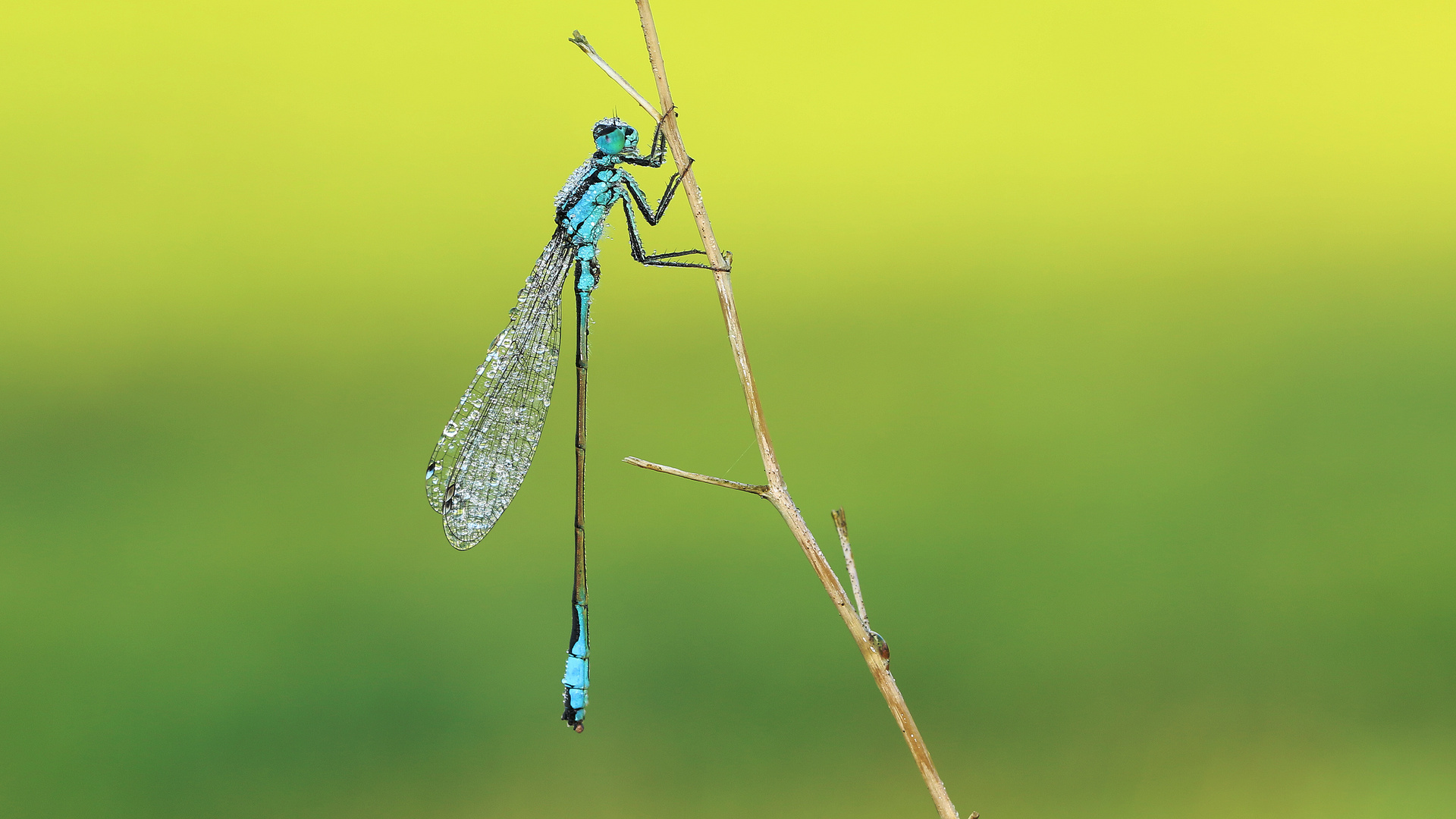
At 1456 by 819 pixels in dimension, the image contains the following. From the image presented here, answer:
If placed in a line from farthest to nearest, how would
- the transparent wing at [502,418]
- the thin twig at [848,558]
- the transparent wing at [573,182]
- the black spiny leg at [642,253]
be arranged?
the transparent wing at [502,418], the transparent wing at [573,182], the black spiny leg at [642,253], the thin twig at [848,558]

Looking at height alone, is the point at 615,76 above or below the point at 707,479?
above

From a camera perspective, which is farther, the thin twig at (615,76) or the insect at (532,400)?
the insect at (532,400)

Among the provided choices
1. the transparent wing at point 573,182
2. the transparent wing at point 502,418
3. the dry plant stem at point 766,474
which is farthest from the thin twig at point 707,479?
the transparent wing at point 502,418

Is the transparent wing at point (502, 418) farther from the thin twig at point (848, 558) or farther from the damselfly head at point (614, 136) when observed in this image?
the thin twig at point (848, 558)

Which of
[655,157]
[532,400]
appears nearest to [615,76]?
[655,157]

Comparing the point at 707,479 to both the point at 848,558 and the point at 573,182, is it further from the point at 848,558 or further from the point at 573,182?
the point at 573,182

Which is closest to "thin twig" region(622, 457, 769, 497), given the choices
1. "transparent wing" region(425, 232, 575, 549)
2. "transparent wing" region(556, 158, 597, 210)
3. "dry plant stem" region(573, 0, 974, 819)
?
"dry plant stem" region(573, 0, 974, 819)
